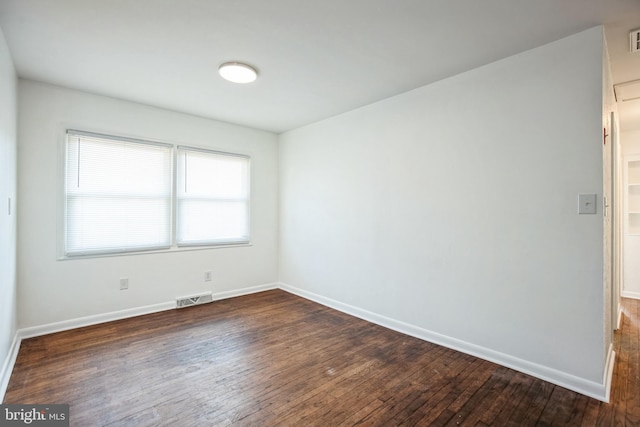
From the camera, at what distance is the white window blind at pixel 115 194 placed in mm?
3283

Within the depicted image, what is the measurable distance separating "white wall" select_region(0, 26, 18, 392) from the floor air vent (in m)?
1.53

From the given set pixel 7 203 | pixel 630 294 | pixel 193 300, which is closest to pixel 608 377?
pixel 630 294

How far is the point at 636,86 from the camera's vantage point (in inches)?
115

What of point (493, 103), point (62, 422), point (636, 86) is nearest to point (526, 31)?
point (493, 103)

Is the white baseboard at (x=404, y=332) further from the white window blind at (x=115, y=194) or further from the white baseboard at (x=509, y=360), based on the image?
the white window blind at (x=115, y=194)

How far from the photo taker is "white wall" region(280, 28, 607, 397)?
2.17 meters

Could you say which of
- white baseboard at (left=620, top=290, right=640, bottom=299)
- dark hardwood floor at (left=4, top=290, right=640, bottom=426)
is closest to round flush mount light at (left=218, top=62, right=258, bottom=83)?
dark hardwood floor at (left=4, top=290, right=640, bottom=426)

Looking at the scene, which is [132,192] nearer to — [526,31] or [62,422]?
[62,422]

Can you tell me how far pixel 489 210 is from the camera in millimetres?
2623

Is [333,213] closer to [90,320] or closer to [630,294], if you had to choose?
[90,320]

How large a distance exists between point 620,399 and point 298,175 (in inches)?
156

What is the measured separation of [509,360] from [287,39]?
3.08 metres

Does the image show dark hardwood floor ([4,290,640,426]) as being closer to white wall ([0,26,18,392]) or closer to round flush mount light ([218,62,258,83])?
white wall ([0,26,18,392])

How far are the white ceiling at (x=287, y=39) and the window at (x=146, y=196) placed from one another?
73cm
